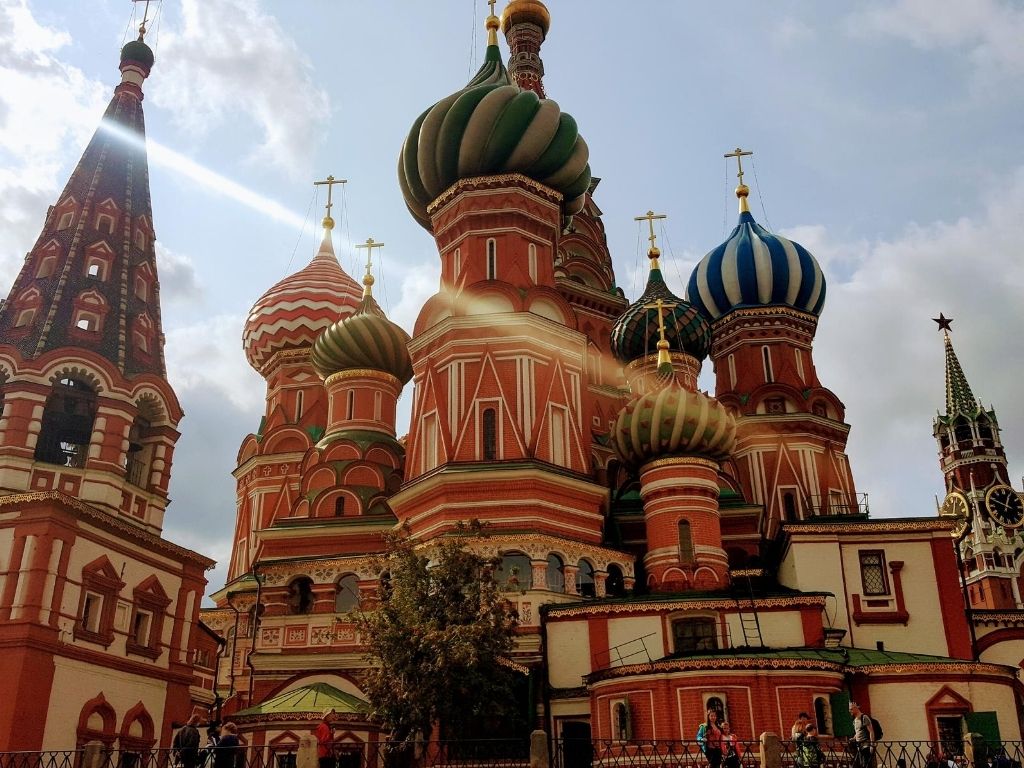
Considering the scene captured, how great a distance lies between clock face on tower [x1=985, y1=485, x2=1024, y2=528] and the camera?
62.3 m

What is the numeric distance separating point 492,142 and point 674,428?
10060 mm

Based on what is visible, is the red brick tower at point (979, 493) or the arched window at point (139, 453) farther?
the red brick tower at point (979, 493)

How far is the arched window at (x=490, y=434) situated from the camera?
26.5 meters

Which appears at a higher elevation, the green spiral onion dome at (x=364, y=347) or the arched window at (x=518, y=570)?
the green spiral onion dome at (x=364, y=347)

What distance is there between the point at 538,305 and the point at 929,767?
54.3 feet

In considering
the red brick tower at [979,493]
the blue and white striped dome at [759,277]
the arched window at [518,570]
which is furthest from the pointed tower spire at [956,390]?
the arched window at [518,570]

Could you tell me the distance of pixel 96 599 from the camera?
2158 cm

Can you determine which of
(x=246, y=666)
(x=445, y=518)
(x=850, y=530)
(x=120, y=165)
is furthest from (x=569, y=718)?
(x=120, y=165)

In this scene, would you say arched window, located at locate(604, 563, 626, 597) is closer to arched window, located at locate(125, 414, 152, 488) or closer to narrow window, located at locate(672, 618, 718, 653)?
narrow window, located at locate(672, 618, 718, 653)

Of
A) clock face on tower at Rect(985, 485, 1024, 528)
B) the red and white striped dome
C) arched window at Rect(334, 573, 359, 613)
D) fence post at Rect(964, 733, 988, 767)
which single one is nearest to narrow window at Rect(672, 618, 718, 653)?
fence post at Rect(964, 733, 988, 767)

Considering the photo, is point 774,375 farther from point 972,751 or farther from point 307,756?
point 307,756

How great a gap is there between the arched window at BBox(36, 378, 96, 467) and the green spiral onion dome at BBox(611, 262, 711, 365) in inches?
714

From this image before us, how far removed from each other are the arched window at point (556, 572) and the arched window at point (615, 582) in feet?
5.22

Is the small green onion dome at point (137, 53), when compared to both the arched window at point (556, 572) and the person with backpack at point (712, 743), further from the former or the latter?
the person with backpack at point (712, 743)
